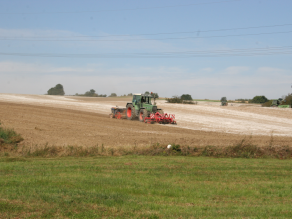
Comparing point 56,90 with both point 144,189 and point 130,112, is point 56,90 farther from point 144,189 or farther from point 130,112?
point 144,189

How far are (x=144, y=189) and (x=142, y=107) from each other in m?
Result: 21.5

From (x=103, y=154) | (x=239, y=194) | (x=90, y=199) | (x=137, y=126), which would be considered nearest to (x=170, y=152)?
(x=103, y=154)

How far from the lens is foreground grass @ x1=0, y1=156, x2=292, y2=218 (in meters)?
5.49

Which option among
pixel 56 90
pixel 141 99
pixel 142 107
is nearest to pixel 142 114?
pixel 142 107

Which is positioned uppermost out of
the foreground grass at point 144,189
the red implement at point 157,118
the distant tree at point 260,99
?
the distant tree at point 260,99

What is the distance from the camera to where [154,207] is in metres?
5.75

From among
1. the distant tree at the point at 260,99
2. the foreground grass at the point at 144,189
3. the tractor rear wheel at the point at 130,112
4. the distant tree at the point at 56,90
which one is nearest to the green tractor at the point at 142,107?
the tractor rear wheel at the point at 130,112

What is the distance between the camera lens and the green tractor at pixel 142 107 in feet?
91.0

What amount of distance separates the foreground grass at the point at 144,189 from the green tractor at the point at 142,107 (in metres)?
17.1

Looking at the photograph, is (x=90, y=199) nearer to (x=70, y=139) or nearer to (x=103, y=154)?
(x=103, y=154)

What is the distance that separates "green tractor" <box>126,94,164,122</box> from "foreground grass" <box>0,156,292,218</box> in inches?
675

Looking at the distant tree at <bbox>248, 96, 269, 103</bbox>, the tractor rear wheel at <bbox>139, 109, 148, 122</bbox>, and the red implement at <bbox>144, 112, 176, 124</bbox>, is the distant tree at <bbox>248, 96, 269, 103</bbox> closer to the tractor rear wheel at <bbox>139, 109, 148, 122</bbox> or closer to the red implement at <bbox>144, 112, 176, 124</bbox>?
the red implement at <bbox>144, 112, 176, 124</bbox>

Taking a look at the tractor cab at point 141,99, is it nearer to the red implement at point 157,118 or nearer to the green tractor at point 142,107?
the green tractor at point 142,107

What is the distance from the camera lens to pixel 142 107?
2842 centimetres
